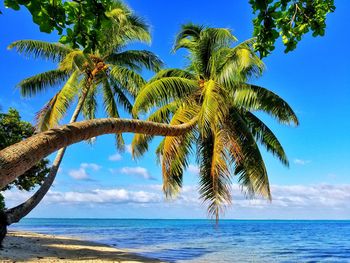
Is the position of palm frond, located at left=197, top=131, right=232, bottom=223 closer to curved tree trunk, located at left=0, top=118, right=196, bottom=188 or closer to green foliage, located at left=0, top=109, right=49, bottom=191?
curved tree trunk, located at left=0, top=118, right=196, bottom=188

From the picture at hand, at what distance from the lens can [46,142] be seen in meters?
4.62

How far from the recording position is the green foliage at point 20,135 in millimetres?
19766

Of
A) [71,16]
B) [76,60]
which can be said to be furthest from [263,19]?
[76,60]

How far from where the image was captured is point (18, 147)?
4238 millimetres

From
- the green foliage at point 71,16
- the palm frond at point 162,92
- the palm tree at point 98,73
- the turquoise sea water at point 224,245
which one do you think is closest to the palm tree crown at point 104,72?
the palm tree at point 98,73

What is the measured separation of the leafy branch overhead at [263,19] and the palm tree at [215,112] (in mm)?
6662

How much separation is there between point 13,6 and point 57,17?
1.45 feet

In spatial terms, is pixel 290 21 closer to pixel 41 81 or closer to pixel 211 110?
pixel 211 110

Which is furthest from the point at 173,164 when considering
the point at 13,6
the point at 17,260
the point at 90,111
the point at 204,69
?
the point at 13,6

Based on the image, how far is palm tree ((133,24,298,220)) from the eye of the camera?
37.9 feet

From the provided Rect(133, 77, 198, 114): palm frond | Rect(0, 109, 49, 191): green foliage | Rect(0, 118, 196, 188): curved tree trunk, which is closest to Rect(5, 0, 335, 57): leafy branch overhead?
Rect(0, 118, 196, 188): curved tree trunk

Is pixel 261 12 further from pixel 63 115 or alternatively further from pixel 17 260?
pixel 63 115

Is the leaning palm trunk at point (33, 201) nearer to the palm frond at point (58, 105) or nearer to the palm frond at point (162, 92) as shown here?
the palm frond at point (58, 105)

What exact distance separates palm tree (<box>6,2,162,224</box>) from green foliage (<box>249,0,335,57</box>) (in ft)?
37.5
